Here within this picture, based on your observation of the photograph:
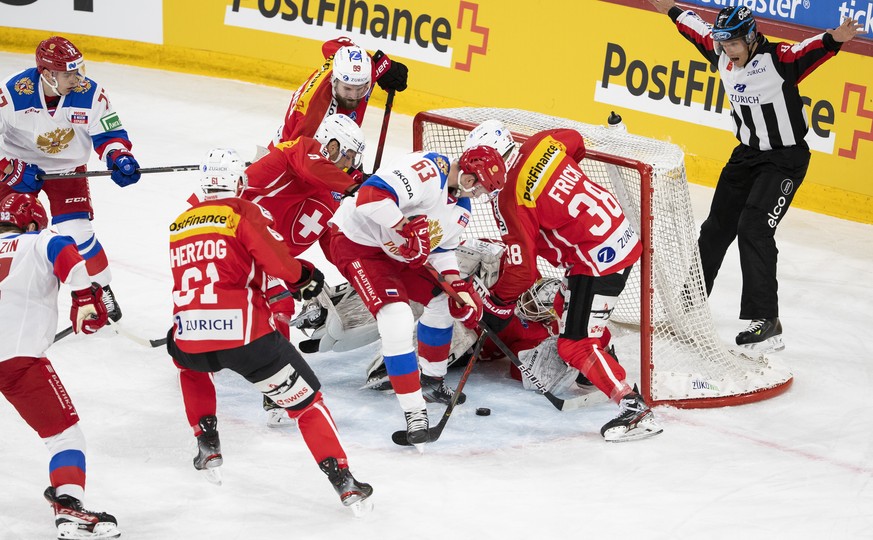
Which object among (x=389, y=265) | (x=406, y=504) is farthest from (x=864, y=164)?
(x=406, y=504)

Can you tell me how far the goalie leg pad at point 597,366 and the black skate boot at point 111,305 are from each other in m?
2.02

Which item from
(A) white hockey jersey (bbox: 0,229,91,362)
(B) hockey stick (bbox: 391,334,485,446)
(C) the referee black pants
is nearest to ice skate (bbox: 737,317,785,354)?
(C) the referee black pants

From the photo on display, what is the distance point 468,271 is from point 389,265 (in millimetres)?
590

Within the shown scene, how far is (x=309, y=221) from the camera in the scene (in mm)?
4836

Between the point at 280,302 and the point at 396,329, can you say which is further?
the point at 280,302

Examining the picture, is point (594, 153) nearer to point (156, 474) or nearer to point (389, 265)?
point (389, 265)

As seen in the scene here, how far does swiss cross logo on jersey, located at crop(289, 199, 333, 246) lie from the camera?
4.82 m

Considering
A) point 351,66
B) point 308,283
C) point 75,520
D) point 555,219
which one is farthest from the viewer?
point 351,66

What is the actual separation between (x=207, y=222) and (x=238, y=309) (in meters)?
0.30

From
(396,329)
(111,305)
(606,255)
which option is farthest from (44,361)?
(606,255)

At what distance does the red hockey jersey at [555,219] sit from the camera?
13.9ft

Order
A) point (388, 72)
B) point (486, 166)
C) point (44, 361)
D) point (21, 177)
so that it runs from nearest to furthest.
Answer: point (44, 361), point (486, 166), point (21, 177), point (388, 72)

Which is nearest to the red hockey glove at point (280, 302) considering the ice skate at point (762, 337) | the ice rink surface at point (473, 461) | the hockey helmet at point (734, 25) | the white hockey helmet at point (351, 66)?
the ice rink surface at point (473, 461)

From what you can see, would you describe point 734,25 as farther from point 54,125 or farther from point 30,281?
point 30,281
